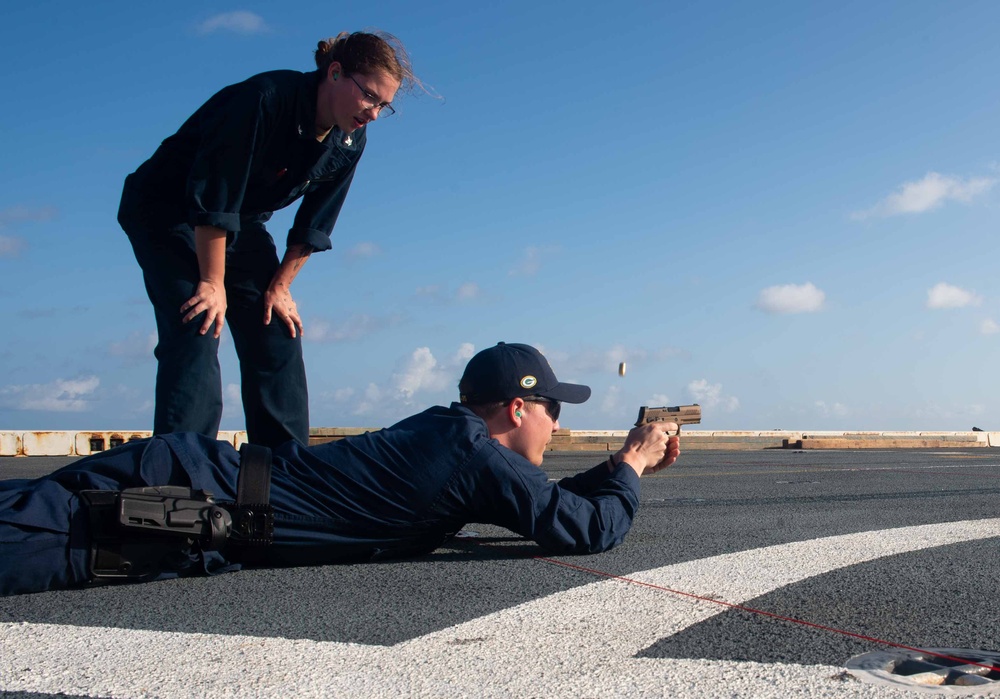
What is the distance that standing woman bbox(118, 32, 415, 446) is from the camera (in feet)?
11.7

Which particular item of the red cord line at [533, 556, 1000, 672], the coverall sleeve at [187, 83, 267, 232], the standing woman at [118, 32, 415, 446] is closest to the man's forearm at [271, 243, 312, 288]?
the standing woman at [118, 32, 415, 446]

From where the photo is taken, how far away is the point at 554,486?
3.06m

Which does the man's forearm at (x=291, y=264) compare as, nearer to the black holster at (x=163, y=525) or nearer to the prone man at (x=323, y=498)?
the prone man at (x=323, y=498)

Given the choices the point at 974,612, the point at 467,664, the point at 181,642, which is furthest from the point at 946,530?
the point at 181,642

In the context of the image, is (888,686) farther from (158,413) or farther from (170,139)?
(170,139)

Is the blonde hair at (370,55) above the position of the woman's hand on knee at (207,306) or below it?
above

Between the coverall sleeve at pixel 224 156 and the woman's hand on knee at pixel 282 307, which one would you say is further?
the woman's hand on knee at pixel 282 307

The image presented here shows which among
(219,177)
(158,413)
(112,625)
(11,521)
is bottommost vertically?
(112,625)

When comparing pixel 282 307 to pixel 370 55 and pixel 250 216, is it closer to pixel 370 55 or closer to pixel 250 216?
pixel 250 216

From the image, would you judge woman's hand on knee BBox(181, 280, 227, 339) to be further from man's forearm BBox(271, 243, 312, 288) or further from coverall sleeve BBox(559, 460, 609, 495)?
coverall sleeve BBox(559, 460, 609, 495)

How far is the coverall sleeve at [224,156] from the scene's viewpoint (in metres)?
3.54

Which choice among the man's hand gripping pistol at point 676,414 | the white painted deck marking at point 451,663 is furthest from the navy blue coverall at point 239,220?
the white painted deck marking at point 451,663

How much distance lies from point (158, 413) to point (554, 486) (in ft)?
4.94

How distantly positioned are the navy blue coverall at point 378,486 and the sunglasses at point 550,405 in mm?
305
